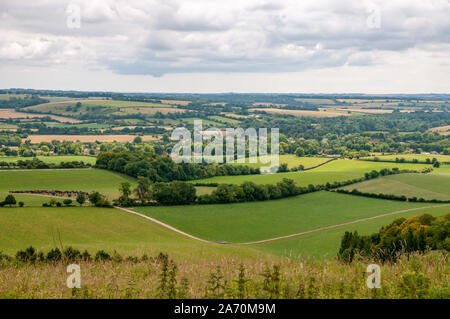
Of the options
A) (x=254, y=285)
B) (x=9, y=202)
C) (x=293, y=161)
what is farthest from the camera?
(x=293, y=161)

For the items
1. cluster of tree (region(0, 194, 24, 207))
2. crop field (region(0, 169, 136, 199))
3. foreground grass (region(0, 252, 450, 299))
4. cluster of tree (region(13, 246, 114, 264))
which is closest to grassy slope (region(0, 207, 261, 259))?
cluster of tree (region(0, 194, 24, 207))

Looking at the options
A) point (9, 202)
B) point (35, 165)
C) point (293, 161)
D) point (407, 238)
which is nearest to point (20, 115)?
point (35, 165)

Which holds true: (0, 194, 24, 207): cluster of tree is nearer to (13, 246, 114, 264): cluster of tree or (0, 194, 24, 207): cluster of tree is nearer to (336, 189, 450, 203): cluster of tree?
(13, 246, 114, 264): cluster of tree

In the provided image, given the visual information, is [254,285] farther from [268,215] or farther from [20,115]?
[20,115]

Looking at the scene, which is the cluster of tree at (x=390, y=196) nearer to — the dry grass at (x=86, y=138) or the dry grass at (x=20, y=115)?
the dry grass at (x=86, y=138)

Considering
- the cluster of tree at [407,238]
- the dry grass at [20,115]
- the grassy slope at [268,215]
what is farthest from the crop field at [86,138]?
the cluster of tree at [407,238]

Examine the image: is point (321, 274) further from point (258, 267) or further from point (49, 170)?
point (49, 170)
